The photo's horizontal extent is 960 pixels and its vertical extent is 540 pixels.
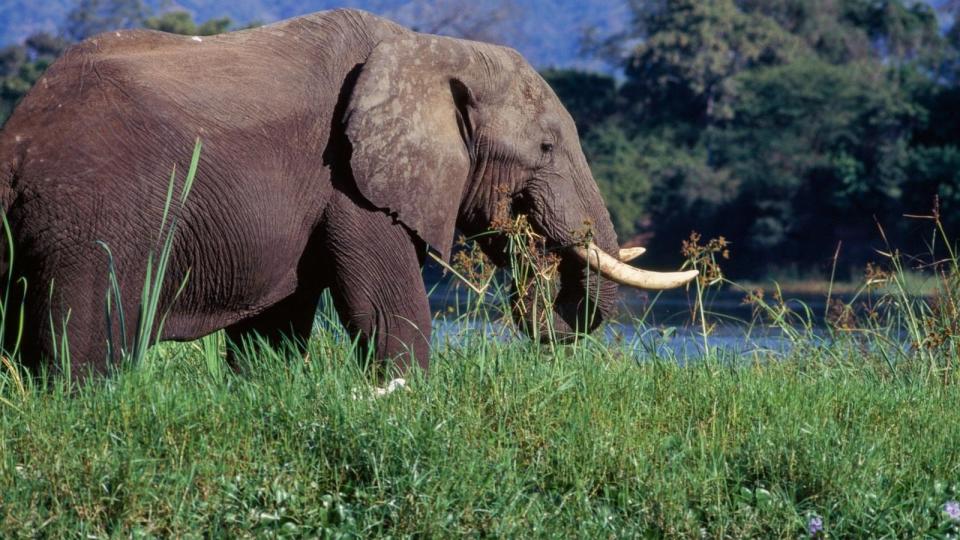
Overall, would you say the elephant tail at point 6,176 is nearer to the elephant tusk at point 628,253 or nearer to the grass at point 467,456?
the grass at point 467,456

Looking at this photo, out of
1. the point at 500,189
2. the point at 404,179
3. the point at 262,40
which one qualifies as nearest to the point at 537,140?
the point at 500,189

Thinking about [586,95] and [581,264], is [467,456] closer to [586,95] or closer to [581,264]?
[581,264]

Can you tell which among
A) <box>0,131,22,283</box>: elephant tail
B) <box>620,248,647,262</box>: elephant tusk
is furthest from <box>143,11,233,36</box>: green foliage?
<box>0,131,22,283</box>: elephant tail

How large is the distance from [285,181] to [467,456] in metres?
1.50

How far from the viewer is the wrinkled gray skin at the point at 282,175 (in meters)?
5.08


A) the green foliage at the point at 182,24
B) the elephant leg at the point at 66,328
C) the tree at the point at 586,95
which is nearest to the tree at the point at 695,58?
the tree at the point at 586,95

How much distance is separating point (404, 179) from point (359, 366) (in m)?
0.75

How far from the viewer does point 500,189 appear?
6316 millimetres

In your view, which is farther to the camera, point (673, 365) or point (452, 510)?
point (673, 365)

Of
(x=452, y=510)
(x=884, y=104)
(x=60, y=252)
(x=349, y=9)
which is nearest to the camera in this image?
(x=452, y=510)

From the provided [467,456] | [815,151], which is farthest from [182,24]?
[467,456]

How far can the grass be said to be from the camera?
14.1ft

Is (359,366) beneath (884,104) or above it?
above

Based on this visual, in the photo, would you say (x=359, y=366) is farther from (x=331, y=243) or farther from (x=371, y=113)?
(x=371, y=113)
